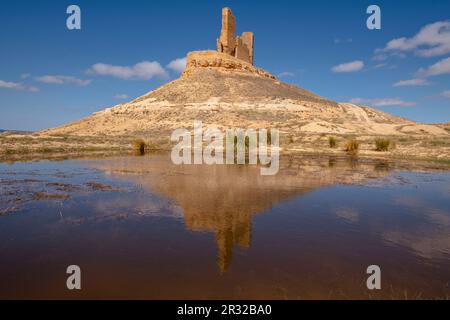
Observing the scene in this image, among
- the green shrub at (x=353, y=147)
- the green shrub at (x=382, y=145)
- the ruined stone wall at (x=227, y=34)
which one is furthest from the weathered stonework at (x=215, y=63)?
the green shrub at (x=382, y=145)

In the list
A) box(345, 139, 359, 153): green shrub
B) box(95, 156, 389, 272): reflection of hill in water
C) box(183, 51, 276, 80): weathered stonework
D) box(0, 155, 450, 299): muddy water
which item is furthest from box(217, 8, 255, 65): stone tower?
box(0, 155, 450, 299): muddy water

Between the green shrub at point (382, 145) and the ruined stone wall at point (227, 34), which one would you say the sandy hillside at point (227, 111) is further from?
the green shrub at point (382, 145)

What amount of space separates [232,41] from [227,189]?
88.9 metres

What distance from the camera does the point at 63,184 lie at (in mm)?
15148

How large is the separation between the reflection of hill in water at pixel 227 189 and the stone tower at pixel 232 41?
77046 mm

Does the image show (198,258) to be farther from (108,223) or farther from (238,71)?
(238,71)

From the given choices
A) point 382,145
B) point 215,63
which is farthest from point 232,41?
point 382,145

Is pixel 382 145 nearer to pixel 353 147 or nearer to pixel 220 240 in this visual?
pixel 353 147

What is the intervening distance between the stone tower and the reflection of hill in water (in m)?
77.0

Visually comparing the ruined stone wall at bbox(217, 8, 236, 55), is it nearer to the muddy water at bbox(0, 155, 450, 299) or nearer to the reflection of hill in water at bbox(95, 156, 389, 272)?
the reflection of hill in water at bbox(95, 156, 389, 272)

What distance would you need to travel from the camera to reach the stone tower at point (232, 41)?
9088 cm

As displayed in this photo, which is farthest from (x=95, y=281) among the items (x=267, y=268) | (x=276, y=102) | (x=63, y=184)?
(x=276, y=102)

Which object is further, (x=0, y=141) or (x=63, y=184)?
(x=0, y=141)
